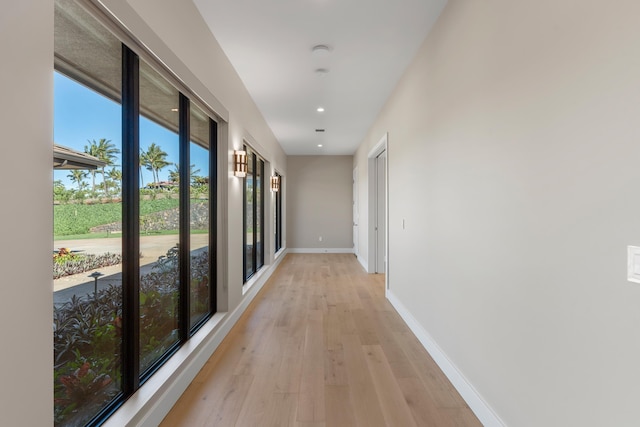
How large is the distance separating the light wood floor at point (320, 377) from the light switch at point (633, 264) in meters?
1.34

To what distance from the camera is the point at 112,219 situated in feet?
5.47

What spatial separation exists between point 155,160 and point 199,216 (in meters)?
0.79

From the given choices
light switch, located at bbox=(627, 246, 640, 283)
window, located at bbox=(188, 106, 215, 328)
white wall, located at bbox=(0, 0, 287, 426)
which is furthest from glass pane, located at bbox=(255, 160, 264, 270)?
light switch, located at bbox=(627, 246, 640, 283)

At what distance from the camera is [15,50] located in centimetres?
99

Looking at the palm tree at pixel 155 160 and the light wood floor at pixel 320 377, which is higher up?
the palm tree at pixel 155 160

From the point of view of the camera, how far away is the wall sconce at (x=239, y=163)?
352 cm

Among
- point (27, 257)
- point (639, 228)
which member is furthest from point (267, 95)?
point (639, 228)

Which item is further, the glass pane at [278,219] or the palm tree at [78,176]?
the glass pane at [278,219]

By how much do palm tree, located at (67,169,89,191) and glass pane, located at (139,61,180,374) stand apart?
1.61 ft

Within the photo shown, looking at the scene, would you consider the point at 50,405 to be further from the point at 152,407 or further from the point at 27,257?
the point at 152,407

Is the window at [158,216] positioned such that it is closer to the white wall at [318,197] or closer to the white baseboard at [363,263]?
the white baseboard at [363,263]

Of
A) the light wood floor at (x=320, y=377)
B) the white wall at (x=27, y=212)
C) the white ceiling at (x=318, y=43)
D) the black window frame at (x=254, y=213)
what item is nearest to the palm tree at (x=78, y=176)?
the white wall at (x=27, y=212)

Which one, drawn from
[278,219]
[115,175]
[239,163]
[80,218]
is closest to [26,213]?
[80,218]

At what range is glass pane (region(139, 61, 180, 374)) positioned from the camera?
6.54ft
